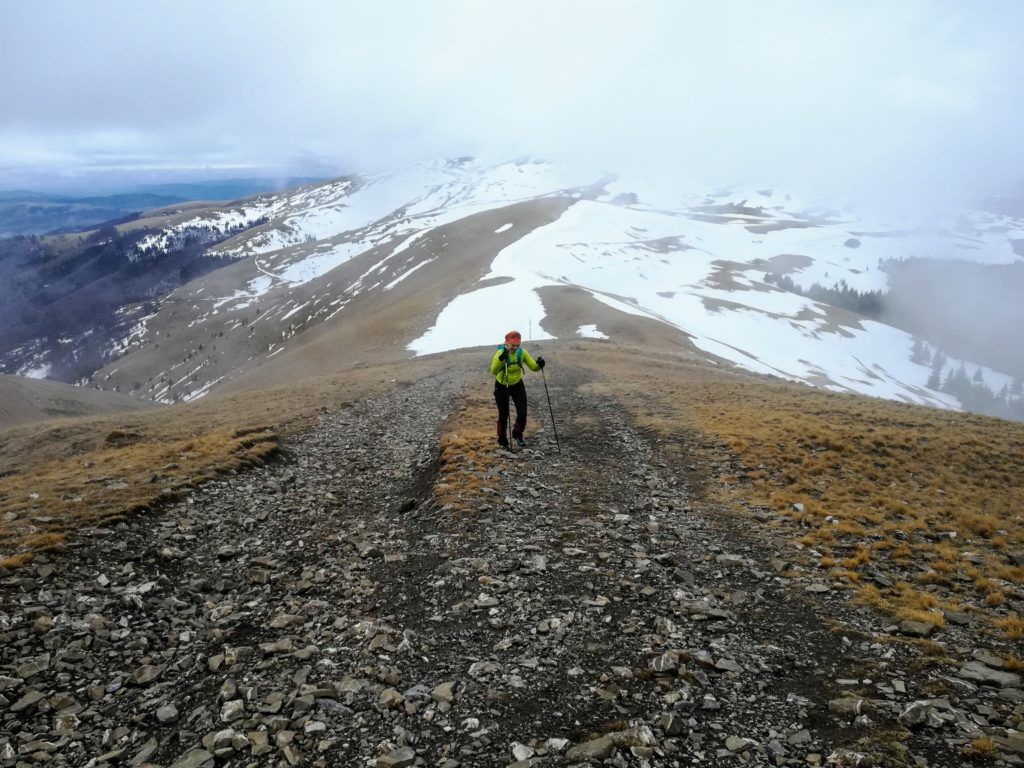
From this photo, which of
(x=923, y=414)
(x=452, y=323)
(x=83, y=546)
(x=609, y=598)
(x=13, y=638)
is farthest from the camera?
(x=452, y=323)

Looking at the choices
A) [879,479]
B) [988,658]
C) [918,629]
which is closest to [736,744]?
[918,629]

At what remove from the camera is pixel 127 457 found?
735 inches

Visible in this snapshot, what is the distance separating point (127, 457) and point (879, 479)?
2494 cm

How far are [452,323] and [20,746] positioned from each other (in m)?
61.3

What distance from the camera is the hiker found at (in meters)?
18.1

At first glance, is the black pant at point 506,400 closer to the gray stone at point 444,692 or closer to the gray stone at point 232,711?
the gray stone at point 444,692

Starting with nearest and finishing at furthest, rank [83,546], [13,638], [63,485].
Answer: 1. [13,638]
2. [83,546]
3. [63,485]

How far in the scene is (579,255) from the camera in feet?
390

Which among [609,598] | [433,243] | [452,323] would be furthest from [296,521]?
[433,243]

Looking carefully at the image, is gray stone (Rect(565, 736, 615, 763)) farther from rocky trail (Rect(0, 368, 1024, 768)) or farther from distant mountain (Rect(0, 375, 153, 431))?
distant mountain (Rect(0, 375, 153, 431))

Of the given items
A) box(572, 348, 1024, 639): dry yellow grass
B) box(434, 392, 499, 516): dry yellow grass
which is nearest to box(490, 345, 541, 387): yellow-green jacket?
box(434, 392, 499, 516): dry yellow grass

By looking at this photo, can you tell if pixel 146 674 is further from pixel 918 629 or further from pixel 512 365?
pixel 512 365

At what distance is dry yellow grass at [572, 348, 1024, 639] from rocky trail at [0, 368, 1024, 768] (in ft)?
5.37

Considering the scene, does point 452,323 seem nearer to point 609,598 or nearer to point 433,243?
point 609,598
